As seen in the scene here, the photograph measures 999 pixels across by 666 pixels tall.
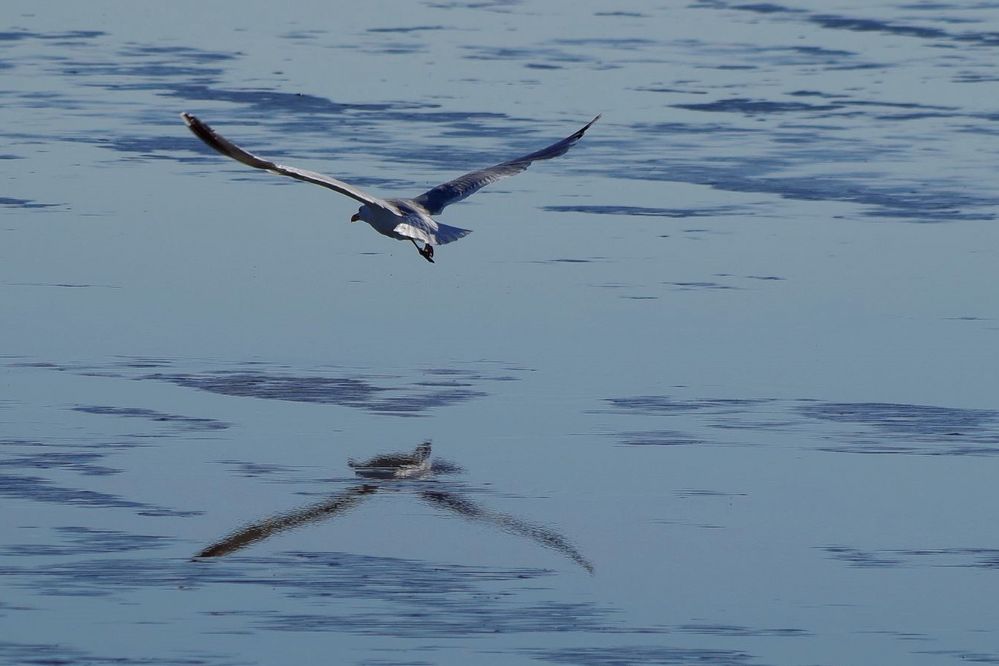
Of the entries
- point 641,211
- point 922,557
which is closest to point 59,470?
point 922,557

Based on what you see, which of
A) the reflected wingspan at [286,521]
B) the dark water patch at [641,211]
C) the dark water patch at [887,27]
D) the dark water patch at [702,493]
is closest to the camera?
the reflected wingspan at [286,521]

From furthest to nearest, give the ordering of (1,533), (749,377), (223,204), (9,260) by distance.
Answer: (223,204) < (9,260) < (749,377) < (1,533)

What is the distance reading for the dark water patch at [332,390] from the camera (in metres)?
8.83

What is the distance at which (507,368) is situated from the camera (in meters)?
9.30

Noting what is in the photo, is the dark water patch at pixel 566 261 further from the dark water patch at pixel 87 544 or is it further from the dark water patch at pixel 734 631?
the dark water patch at pixel 734 631

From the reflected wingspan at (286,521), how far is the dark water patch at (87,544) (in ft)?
0.65

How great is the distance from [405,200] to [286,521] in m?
2.71

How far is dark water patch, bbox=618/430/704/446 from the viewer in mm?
8352

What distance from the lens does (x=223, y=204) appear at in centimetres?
1244

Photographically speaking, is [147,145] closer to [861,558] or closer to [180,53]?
[180,53]

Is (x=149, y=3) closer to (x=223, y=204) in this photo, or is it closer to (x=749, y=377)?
(x=223, y=204)

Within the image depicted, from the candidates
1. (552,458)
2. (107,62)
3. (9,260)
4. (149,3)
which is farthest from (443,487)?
(149,3)

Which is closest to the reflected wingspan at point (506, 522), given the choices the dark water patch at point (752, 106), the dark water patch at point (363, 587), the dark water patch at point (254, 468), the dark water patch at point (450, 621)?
the dark water patch at point (363, 587)

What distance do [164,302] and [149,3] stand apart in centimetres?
1154
